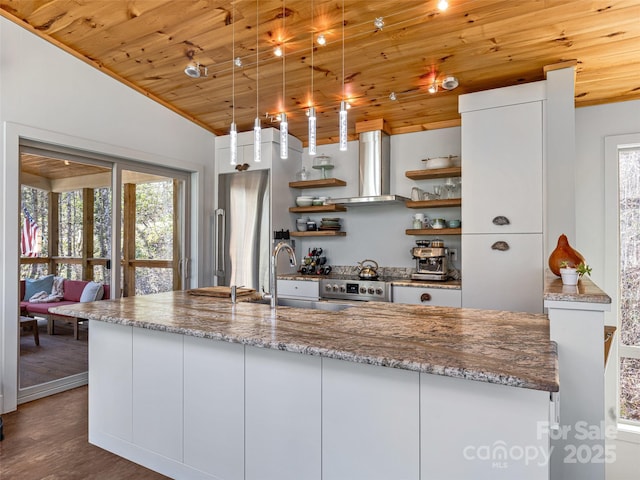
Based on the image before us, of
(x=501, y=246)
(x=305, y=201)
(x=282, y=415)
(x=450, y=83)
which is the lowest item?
(x=282, y=415)

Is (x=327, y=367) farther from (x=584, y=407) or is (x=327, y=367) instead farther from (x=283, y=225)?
(x=283, y=225)

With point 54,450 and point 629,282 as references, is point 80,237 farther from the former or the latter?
point 629,282

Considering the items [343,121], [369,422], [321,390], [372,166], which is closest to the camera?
[369,422]

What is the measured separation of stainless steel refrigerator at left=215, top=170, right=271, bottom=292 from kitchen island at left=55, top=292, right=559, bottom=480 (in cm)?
196

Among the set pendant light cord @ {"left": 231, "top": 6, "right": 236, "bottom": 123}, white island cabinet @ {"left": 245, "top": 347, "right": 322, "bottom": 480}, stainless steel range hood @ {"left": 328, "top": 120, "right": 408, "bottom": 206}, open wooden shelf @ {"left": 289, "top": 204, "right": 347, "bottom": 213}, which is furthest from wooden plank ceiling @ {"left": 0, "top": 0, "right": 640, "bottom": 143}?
white island cabinet @ {"left": 245, "top": 347, "right": 322, "bottom": 480}

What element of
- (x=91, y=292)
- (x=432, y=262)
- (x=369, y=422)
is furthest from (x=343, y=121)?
(x=91, y=292)

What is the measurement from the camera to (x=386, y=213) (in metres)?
4.45

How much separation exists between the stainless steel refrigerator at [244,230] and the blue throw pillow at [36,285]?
163 cm

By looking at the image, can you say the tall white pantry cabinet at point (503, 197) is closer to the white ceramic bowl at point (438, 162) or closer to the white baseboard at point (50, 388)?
the white ceramic bowl at point (438, 162)

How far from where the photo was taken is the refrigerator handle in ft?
15.3

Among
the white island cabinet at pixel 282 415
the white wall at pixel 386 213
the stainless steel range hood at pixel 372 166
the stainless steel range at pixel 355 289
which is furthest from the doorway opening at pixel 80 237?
the white island cabinet at pixel 282 415

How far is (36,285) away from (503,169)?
4030mm

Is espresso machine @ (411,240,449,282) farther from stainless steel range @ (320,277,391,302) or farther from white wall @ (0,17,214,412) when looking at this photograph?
white wall @ (0,17,214,412)

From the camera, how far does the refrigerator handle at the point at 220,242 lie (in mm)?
4648
